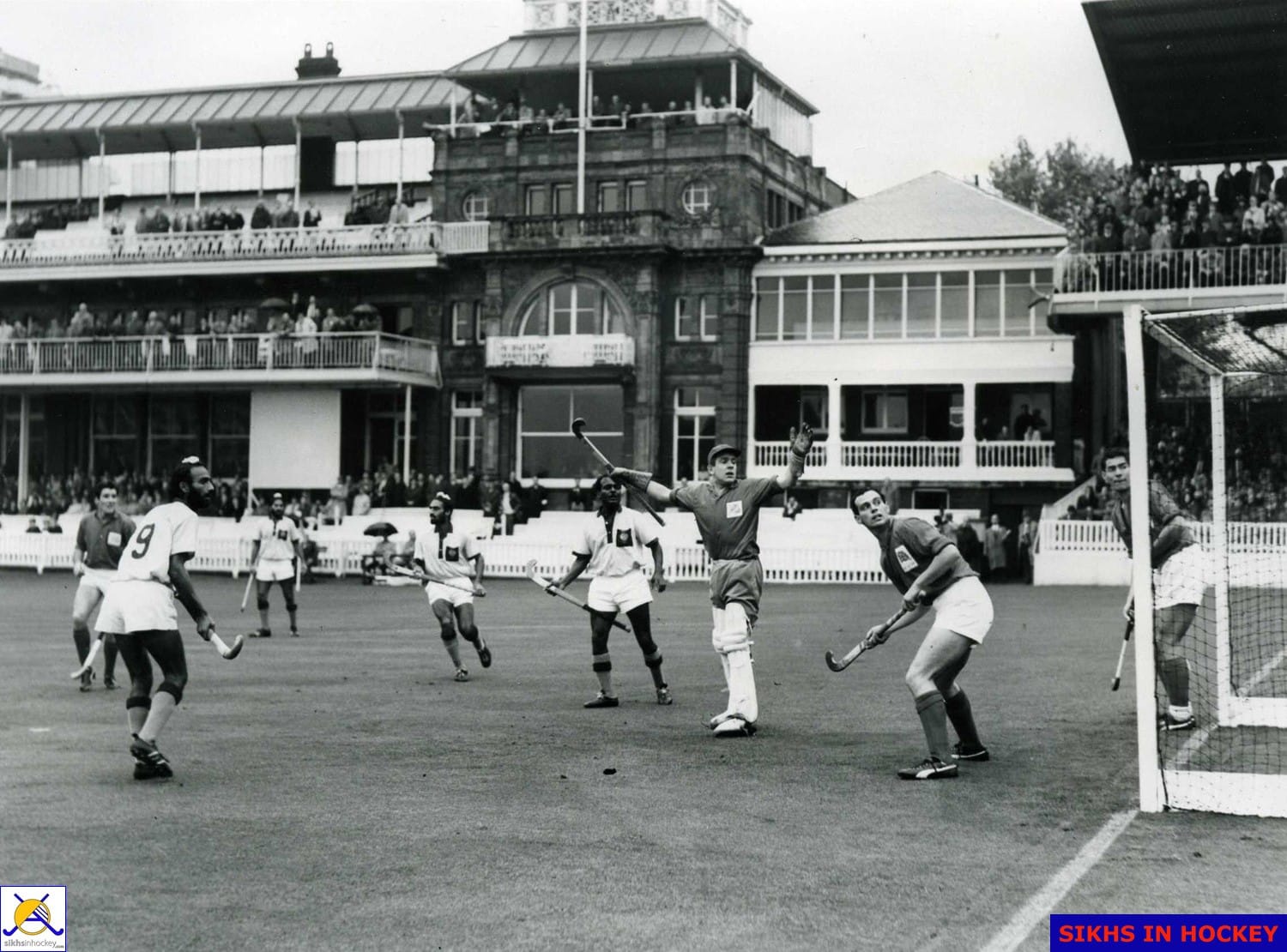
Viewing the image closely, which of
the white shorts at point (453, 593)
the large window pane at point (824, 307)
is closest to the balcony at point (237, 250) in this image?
the large window pane at point (824, 307)

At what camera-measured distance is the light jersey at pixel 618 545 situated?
549 inches

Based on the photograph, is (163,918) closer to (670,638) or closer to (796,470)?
(796,470)

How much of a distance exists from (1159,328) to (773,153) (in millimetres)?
36460

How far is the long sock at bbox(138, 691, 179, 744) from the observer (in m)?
9.83

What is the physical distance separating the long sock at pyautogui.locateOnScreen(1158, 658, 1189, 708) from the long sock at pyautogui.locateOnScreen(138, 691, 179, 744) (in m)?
6.78

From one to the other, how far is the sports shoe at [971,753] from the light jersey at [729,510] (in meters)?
2.18

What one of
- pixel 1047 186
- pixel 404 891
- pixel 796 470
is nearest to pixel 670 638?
pixel 796 470

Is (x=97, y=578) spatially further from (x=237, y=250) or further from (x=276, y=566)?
(x=237, y=250)

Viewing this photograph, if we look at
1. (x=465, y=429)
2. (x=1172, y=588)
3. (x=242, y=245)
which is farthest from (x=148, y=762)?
(x=242, y=245)

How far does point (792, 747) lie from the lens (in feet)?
36.3

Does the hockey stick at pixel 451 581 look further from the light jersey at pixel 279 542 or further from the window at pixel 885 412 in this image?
the window at pixel 885 412

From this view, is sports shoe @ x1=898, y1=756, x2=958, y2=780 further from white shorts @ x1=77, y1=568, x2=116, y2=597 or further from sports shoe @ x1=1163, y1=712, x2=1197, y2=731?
white shorts @ x1=77, y1=568, x2=116, y2=597

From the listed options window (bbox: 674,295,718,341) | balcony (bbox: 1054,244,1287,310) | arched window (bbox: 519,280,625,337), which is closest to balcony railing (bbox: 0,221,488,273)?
arched window (bbox: 519,280,625,337)

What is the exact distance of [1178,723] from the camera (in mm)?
11578
